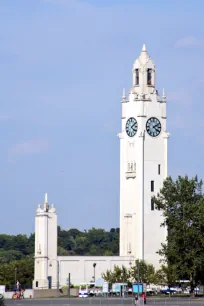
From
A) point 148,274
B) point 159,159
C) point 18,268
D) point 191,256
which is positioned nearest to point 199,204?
point 191,256

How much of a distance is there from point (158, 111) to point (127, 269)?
877 inches

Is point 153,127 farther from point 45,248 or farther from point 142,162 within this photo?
point 45,248

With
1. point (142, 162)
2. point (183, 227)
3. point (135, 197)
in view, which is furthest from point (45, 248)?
point (183, 227)

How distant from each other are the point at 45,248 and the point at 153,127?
2221 centimetres

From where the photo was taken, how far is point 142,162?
15550 cm

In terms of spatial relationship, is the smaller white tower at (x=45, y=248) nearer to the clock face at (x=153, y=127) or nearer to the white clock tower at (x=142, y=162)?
the white clock tower at (x=142, y=162)

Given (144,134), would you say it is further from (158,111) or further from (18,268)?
(18,268)

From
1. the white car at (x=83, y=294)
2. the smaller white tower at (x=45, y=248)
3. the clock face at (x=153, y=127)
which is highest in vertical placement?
the clock face at (x=153, y=127)

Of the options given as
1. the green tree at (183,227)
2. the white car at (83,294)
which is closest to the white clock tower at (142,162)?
the white car at (83,294)

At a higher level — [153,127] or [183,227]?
[153,127]

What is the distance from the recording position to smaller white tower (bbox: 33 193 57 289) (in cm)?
14825

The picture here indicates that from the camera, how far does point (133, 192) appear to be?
155875 millimetres

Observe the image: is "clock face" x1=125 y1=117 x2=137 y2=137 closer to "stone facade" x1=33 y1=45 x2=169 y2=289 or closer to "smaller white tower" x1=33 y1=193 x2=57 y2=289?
"stone facade" x1=33 y1=45 x2=169 y2=289

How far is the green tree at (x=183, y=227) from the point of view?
12038cm
